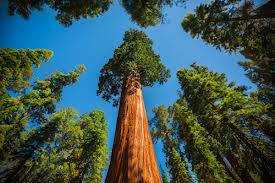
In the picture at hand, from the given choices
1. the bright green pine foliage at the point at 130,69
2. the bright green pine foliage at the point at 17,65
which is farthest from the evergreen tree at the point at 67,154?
the bright green pine foliage at the point at 130,69

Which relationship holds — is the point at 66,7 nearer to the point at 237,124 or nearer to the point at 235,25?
the point at 235,25

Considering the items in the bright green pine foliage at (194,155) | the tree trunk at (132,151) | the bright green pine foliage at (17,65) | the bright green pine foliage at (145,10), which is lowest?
the tree trunk at (132,151)

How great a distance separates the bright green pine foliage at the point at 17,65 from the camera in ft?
46.6

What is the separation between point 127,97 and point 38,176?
17297 mm

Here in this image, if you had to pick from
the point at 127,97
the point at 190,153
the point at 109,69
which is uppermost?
the point at 109,69

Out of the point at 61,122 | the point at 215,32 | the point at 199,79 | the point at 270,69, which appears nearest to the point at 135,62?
the point at 215,32

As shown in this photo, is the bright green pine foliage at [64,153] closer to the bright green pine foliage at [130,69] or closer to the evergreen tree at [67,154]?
the evergreen tree at [67,154]

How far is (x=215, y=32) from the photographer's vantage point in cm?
938

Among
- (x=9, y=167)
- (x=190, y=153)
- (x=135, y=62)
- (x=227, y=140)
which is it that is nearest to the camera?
(x=135, y=62)

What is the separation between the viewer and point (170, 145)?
15.7 metres

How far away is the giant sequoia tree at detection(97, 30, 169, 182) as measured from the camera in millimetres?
2811

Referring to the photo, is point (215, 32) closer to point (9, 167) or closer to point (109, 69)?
point (109, 69)

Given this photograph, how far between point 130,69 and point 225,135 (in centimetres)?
906

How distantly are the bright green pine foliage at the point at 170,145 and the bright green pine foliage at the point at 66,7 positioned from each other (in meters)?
12.5
